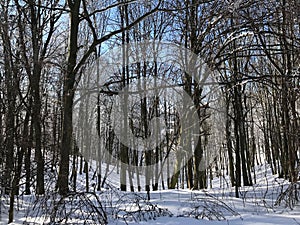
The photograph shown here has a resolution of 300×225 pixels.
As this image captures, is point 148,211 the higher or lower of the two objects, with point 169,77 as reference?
lower

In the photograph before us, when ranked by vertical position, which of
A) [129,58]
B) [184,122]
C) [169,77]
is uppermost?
[129,58]

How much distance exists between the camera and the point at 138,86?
11.9 metres

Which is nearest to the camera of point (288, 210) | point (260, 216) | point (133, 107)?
point (260, 216)

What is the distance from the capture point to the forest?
4.92 metres

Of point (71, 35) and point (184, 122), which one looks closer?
point (71, 35)

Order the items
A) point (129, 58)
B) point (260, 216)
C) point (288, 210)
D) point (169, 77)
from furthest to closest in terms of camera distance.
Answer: point (129, 58), point (169, 77), point (288, 210), point (260, 216)

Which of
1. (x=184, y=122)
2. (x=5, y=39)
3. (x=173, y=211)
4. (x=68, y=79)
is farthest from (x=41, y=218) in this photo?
(x=184, y=122)

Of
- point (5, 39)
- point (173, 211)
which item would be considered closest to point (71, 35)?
point (5, 39)

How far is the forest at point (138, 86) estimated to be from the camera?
16.1 ft

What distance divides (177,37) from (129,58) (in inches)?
86.0

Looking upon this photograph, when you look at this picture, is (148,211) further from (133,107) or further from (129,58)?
(133,107)

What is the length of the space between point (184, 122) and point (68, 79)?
3.04 meters

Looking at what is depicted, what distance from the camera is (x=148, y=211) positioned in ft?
14.0

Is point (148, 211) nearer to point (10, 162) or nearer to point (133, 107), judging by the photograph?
point (10, 162)
